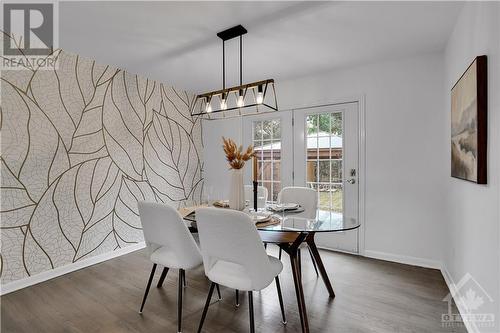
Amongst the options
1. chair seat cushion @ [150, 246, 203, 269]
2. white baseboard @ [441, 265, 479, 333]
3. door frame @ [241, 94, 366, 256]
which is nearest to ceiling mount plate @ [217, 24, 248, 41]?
door frame @ [241, 94, 366, 256]

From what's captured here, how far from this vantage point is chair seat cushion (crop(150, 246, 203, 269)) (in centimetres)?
193

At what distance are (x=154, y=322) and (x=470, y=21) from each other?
320 cm

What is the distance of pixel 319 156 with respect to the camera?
3.71 m

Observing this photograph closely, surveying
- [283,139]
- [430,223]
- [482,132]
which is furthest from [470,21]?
[283,139]

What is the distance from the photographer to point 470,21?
193 cm

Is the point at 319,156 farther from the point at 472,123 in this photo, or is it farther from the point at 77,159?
the point at 77,159

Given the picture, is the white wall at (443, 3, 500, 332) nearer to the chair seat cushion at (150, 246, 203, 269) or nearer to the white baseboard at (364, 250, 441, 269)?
the white baseboard at (364, 250, 441, 269)

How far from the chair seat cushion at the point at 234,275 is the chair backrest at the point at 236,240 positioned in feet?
0.07

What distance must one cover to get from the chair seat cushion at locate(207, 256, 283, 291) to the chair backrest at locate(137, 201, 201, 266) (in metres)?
0.22

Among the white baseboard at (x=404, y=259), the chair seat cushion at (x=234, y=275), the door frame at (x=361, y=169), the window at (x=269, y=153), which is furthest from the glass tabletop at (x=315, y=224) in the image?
the window at (x=269, y=153)

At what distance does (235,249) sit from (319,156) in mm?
2448

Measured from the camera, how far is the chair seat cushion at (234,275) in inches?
64.9

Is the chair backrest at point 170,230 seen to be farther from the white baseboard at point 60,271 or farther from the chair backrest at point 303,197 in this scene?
the white baseboard at point 60,271

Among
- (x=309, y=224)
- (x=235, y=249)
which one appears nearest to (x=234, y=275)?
(x=235, y=249)
